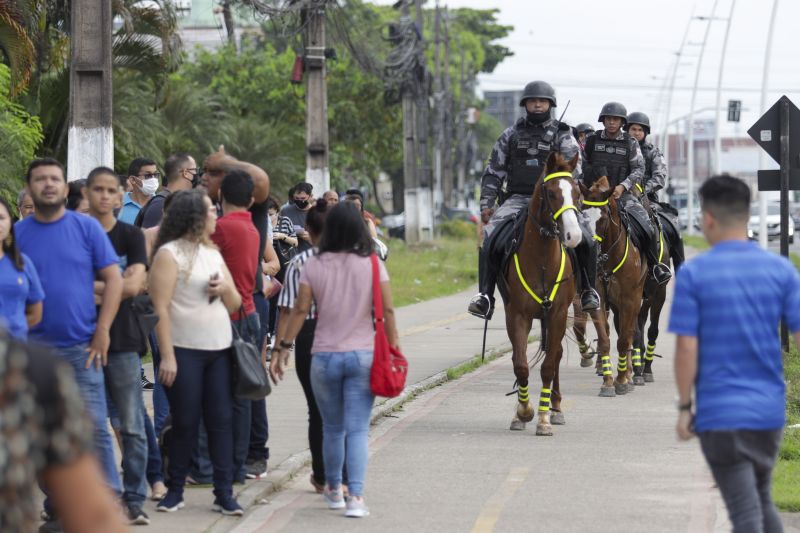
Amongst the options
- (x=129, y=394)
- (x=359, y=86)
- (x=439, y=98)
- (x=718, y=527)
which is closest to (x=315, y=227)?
(x=129, y=394)

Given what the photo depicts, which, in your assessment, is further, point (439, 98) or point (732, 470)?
point (439, 98)

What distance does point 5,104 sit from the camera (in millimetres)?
18922

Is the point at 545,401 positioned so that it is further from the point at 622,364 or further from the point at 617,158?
the point at 617,158

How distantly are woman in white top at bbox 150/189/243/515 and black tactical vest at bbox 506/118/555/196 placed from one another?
5.09m

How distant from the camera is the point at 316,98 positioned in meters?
26.6

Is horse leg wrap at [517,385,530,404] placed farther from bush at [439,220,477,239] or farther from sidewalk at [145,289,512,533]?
bush at [439,220,477,239]

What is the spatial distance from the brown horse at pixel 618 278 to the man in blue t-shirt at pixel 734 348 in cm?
872

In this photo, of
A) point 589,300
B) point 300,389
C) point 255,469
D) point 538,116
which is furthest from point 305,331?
point 300,389

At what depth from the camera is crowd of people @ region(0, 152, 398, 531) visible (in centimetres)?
795

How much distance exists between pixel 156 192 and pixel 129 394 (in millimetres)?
4065

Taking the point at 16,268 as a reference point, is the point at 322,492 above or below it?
below

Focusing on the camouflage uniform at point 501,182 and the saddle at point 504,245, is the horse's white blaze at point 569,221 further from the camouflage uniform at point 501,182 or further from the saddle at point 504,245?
the camouflage uniform at point 501,182

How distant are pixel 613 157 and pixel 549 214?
12.6ft

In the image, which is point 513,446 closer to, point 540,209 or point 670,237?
point 540,209
